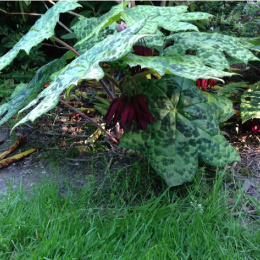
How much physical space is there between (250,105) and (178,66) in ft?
2.53

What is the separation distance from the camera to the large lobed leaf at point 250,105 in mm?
1663

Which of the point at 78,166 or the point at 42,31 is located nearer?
the point at 42,31

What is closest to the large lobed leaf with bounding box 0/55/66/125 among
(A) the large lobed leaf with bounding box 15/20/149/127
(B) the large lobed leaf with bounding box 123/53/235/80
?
(A) the large lobed leaf with bounding box 15/20/149/127

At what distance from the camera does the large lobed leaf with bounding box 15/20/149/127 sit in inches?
35.4

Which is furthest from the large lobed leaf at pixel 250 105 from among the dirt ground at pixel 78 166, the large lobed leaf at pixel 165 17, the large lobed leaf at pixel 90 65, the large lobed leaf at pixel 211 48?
the large lobed leaf at pixel 90 65

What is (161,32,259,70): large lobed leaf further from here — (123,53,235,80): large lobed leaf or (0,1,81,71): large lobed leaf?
(0,1,81,71): large lobed leaf

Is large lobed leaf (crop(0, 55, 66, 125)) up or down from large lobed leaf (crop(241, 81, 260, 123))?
up

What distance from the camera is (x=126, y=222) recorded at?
1.21 metres

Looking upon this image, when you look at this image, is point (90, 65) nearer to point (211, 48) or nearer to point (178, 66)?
point (178, 66)

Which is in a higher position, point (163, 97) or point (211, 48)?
point (211, 48)

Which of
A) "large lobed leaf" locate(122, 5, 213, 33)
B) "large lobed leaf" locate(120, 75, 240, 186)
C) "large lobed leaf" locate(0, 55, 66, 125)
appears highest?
"large lobed leaf" locate(122, 5, 213, 33)

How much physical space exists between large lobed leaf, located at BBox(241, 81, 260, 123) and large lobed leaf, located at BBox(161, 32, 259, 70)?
1.33 ft

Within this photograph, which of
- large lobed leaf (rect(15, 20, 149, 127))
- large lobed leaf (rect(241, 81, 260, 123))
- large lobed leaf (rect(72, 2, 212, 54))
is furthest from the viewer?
large lobed leaf (rect(241, 81, 260, 123))

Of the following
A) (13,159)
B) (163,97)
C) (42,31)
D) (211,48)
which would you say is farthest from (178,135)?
(13,159)
